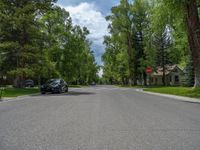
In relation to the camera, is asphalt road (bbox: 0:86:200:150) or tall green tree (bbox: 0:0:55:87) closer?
asphalt road (bbox: 0:86:200:150)

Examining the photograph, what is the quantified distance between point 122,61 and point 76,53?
33.7 ft

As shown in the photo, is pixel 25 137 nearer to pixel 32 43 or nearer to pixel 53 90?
pixel 53 90

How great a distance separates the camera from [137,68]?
69188mm

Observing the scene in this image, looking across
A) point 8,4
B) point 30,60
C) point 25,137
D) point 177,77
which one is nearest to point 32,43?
point 30,60

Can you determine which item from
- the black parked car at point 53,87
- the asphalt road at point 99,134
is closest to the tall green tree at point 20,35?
the black parked car at point 53,87

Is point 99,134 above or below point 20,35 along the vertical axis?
below

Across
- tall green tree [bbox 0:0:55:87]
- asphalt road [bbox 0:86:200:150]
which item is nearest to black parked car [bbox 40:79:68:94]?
tall green tree [bbox 0:0:55:87]

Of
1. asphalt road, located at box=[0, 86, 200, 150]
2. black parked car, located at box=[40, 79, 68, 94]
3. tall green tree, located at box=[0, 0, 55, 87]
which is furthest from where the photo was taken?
tall green tree, located at box=[0, 0, 55, 87]

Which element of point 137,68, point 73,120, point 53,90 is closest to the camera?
point 73,120

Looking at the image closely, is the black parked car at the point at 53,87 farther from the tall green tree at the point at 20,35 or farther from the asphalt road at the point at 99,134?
the asphalt road at the point at 99,134

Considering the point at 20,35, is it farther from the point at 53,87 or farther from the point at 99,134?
the point at 99,134

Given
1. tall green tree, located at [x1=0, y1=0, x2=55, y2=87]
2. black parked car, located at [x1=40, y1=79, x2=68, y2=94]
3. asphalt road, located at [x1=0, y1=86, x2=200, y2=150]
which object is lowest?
asphalt road, located at [x1=0, y1=86, x2=200, y2=150]

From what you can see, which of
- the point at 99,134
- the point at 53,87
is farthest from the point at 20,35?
the point at 99,134

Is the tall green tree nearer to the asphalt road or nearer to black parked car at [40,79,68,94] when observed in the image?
black parked car at [40,79,68,94]
